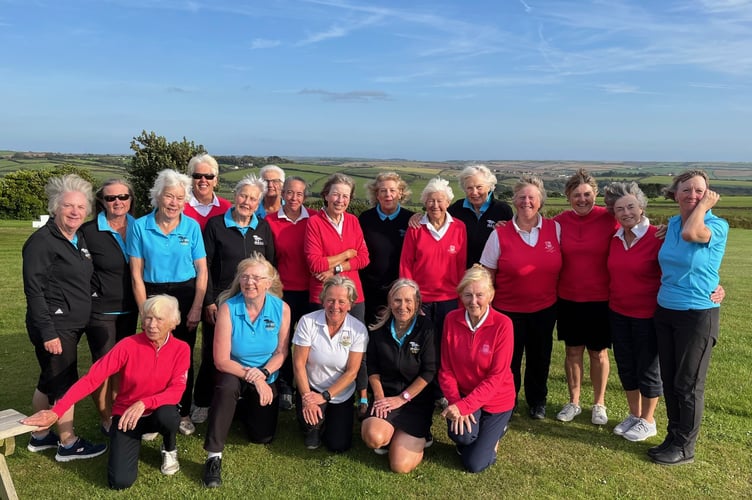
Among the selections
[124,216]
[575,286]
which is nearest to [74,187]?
[124,216]

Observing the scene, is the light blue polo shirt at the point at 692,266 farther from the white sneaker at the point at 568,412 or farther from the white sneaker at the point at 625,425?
the white sneaker at the point at 568,412

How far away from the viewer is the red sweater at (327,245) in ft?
17.9

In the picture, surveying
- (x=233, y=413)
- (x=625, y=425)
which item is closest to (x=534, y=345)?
(x=625, y=425)

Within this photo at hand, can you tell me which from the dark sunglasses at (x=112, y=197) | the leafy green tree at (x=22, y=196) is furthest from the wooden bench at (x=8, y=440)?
the leafy green tree at (x=22, y=196)

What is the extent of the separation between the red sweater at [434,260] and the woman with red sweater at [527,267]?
0.29 metres

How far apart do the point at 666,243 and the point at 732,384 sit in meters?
3.29

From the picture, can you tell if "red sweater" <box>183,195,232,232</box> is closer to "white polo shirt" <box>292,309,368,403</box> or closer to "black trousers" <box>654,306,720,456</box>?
"white polo shirt" <box>292,309,368,403</box>

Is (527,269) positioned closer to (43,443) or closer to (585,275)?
(585,275)

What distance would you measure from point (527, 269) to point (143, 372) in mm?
3531

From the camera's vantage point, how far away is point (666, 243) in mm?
4523

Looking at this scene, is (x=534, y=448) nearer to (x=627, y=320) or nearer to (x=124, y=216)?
(x=627, y=320)

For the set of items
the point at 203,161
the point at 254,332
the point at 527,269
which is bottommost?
the point at 254,332

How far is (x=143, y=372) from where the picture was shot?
429cm

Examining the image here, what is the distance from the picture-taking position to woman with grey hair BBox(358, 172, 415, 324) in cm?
580
